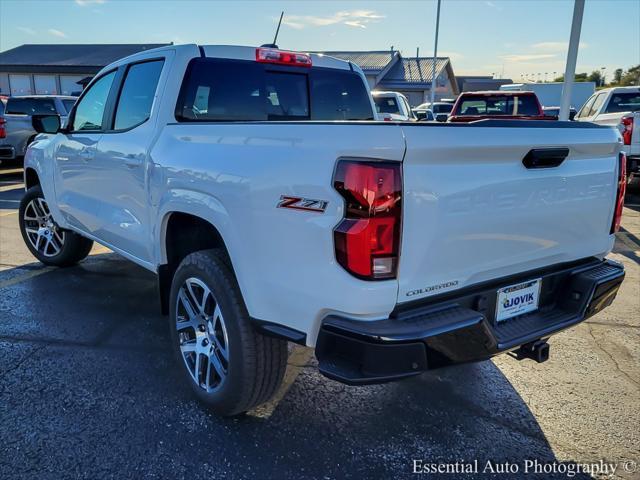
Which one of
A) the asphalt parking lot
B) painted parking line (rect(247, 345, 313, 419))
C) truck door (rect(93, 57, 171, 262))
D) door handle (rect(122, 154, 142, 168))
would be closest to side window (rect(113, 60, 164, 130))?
truck door (rect(93, 57, 171, 262))

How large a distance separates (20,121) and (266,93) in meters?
11.3

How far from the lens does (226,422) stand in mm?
2799

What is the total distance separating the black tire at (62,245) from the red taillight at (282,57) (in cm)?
293

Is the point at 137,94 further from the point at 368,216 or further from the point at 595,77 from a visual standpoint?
the point at 595,77

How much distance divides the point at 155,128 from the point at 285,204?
1.53 m

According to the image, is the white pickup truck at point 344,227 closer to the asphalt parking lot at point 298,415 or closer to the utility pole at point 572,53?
the asphalt parking lot at point 298,415

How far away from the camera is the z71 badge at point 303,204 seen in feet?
6.62

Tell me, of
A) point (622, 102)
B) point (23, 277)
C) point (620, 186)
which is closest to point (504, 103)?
point (622, 102)

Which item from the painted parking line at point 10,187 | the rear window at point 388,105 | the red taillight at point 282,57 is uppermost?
the red taillight at point 282,57

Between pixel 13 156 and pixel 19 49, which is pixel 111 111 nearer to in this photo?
pixel 13 156

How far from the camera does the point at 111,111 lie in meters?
3.97

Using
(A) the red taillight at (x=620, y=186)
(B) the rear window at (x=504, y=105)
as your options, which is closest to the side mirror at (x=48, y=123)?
(A) the red taillight at (x=620, y=186)

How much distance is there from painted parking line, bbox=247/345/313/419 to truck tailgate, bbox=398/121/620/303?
51.0 inches

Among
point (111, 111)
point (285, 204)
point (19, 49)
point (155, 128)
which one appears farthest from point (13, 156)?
point (19, 49)
